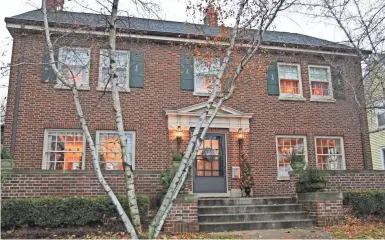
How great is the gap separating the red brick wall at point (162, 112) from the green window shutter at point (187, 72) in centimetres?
17

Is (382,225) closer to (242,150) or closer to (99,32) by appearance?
(242,150)

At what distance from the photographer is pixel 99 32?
1091 centimetres

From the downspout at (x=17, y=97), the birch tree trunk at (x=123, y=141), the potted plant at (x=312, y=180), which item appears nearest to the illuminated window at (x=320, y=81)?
the potted plant at (x=312, y=180)

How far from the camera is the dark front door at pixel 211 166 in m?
11.5

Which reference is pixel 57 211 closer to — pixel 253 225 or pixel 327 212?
pixel 253 225

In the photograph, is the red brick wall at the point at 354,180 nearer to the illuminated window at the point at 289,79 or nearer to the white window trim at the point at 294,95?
the white window trim at the point at 294,95

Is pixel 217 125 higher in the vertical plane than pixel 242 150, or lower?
higher

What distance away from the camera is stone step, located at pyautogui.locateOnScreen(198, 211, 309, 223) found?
844 cm

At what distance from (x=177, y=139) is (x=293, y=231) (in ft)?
15.6

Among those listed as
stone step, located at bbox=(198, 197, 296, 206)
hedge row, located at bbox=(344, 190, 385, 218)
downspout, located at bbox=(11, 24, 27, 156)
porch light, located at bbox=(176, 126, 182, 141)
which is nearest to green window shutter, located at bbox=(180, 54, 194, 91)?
porch light, located at bbox=(176, 126, 182, 141)

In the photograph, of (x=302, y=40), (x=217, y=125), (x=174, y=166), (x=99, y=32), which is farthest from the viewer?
(x=302, y=40)

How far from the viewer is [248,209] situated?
29.4ft

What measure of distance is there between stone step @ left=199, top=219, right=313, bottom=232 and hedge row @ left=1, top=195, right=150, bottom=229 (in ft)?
6.61

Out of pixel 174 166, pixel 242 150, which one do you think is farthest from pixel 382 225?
pixel 174 166
